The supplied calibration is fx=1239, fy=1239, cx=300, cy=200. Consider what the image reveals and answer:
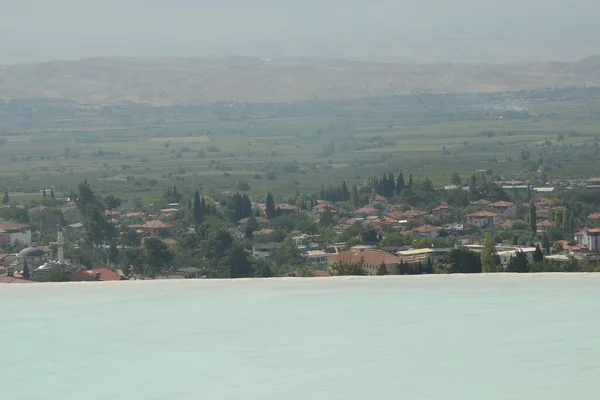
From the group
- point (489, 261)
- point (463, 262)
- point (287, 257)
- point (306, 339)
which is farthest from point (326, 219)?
point (306, 339)

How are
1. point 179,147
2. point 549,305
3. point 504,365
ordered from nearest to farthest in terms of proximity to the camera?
point 504,365
point 549,305
point 179,147

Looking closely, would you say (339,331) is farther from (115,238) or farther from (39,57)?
(39,57)

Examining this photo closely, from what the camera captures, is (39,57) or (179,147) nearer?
(179,147)

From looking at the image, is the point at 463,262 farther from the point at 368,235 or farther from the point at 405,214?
A: the point at 405,214

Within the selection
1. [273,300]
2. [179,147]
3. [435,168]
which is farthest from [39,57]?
[273,300]

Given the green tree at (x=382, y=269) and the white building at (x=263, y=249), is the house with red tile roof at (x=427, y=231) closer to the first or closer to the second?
the white building at (x=263, y=249)

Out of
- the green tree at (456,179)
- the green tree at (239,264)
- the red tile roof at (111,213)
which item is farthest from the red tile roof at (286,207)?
the green tree at (239,264)
